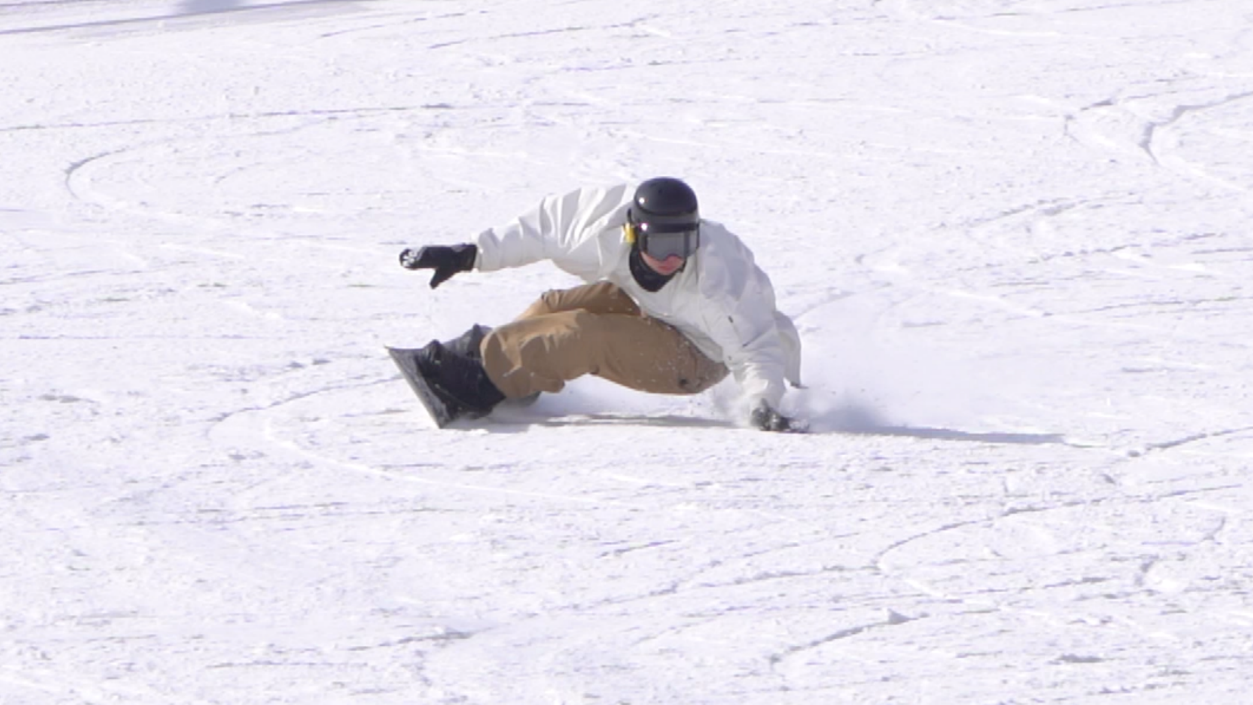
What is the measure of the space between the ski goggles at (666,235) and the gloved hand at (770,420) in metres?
0.46

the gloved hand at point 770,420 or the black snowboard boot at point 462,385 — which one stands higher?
the black snowboard boot at point 462,385

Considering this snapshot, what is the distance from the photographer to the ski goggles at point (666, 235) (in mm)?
5078

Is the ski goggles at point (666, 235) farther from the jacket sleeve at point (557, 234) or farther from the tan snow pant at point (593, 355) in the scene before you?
the tan snow pant at point (593, 355)

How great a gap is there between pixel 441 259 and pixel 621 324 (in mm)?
554

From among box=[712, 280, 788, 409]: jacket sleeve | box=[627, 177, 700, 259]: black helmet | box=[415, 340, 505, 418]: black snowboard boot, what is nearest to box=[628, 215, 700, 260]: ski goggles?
box=[627, 177, 700, 259]: black helmet

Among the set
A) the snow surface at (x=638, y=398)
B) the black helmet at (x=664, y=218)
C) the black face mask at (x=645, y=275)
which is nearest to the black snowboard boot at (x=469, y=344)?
the snow surface at (x=638, y=398)

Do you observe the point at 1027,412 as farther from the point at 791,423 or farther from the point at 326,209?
the point at 326,209

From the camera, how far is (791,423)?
17.4 ft

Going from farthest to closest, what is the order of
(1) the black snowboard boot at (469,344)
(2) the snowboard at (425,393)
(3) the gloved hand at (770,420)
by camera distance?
(1) the black snowboard boot at (469,344), (2) the snowboard at (425,393), (3) the gloved hand at (770,420)

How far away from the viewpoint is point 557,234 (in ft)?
17.5

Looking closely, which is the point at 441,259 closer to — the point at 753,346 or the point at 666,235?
the point at 666,235

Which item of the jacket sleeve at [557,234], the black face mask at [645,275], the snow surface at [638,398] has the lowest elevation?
the snow surface at [638,398]

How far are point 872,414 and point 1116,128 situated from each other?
→ 497 cm

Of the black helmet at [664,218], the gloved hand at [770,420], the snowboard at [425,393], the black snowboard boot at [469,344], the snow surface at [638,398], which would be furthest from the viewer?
the black snowboard boot at [469,344]
